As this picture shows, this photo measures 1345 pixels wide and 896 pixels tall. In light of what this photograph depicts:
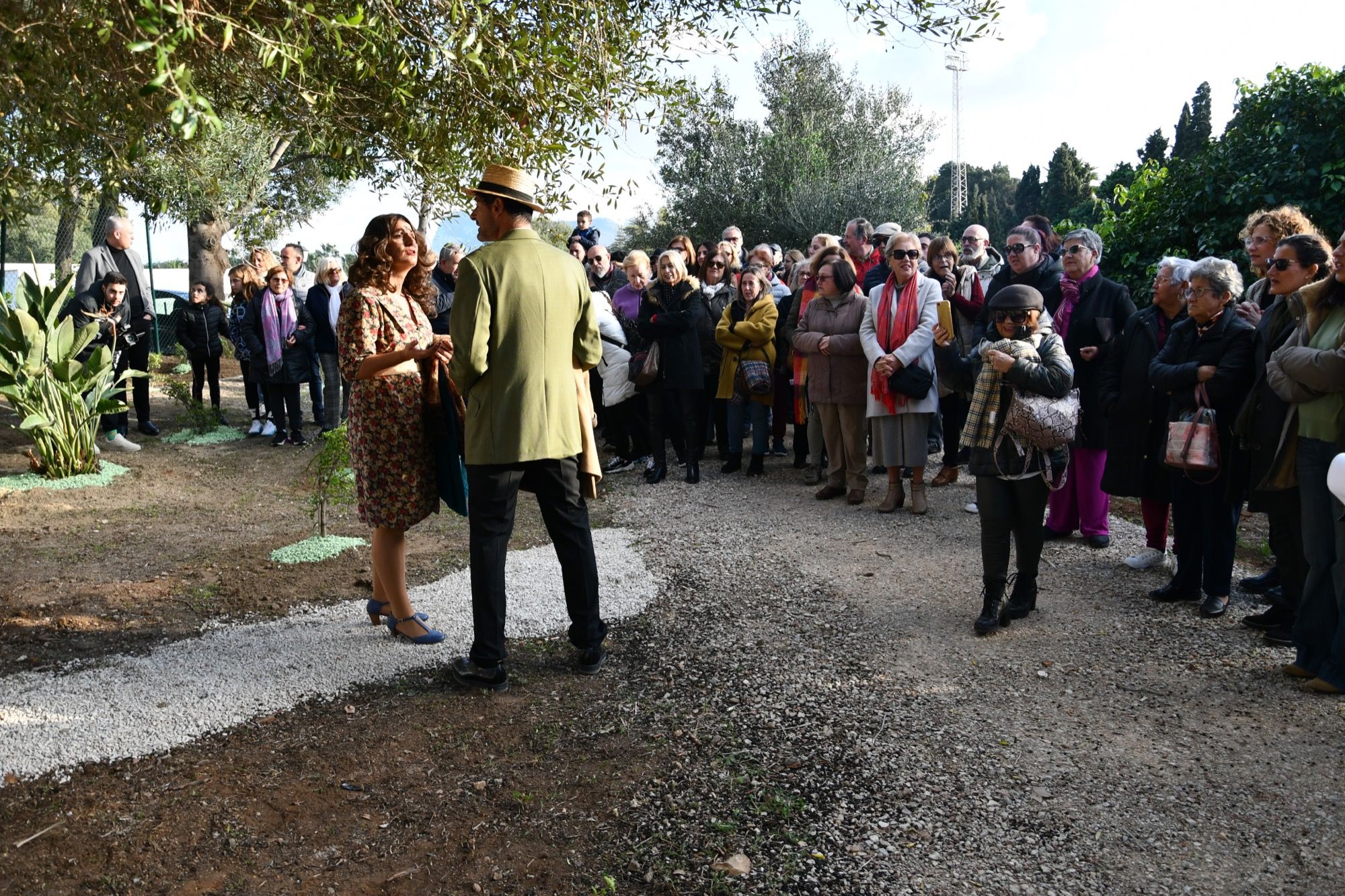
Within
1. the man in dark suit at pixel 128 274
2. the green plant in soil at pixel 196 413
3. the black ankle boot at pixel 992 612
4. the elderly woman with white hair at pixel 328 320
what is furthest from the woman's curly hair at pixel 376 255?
the green plant in soil at pixel 196 413

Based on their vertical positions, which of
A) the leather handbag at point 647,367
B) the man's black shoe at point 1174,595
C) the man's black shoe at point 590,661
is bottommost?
the man's black shoe at point 590,661

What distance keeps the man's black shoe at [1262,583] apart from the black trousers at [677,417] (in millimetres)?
4564

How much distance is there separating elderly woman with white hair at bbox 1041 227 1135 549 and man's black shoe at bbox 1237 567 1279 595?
99cm

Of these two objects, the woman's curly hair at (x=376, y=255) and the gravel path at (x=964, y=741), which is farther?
the woman's curly hair at (x=376, y=255)

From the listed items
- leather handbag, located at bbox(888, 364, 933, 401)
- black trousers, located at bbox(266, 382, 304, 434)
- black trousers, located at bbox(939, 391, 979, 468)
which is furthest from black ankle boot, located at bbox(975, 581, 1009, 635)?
black trousers, located at bbox(266, 382, 304, 434)

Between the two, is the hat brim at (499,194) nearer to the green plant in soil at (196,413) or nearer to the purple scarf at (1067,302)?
the purple scarf at (1067,302)

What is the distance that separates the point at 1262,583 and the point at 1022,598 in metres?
1.54

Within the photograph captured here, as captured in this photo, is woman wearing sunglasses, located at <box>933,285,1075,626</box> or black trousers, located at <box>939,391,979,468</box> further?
black trousers, located at <box>939,391,979,468</box>

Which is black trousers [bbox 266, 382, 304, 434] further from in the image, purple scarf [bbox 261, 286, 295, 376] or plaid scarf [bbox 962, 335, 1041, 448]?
plaid scarf [bbox 962, 335, 1041, 448]

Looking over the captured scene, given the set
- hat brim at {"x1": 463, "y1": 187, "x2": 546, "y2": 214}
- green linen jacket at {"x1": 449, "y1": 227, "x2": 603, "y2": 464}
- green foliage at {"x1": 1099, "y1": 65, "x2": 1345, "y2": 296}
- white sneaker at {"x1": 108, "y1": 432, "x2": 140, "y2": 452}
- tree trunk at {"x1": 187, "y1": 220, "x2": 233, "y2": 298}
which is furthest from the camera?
tree trunk at {"x1": 187, "y1": 220, "x2": 233, "y2": 298}

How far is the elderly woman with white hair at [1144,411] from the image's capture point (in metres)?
6.03

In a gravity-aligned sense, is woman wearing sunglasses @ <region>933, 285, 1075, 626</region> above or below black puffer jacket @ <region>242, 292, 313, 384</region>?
below

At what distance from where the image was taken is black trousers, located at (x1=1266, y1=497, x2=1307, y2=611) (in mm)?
4852

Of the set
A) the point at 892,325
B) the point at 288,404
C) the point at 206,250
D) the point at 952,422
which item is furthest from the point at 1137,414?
the point at 206,250
